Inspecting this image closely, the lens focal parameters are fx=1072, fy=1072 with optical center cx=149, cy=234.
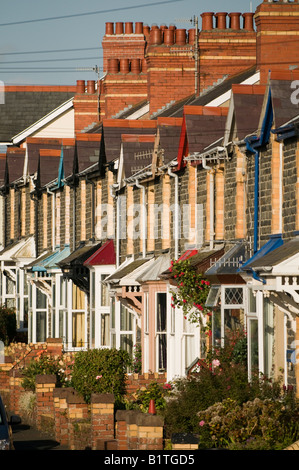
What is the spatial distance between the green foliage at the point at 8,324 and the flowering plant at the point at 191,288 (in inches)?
612

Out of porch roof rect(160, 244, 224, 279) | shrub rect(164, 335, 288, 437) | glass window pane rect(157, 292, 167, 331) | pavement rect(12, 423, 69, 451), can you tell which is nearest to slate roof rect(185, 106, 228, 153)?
porch roof rect(160, 244, 224, 279)

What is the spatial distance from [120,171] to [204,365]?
1050 cm

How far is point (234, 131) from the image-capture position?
21.4m

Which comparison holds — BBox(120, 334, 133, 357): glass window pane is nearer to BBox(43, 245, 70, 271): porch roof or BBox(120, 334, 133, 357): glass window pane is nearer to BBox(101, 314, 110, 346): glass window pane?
BBox(101, 314, 110, 346): glass window pane

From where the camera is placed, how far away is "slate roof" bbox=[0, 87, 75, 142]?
55562mm

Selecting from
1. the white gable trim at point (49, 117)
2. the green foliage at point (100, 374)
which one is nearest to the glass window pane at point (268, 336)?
the green foliage at point (100, 374)

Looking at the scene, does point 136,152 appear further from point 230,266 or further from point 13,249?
point 13,249

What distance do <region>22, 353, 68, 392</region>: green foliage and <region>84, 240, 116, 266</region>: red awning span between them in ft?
12.8

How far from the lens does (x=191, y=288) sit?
72.1 ft

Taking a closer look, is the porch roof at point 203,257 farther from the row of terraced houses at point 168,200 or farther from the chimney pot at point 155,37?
the chimney pot at point 155,37

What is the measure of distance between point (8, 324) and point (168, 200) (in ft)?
49.7

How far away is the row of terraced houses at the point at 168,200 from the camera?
18.7 meters
